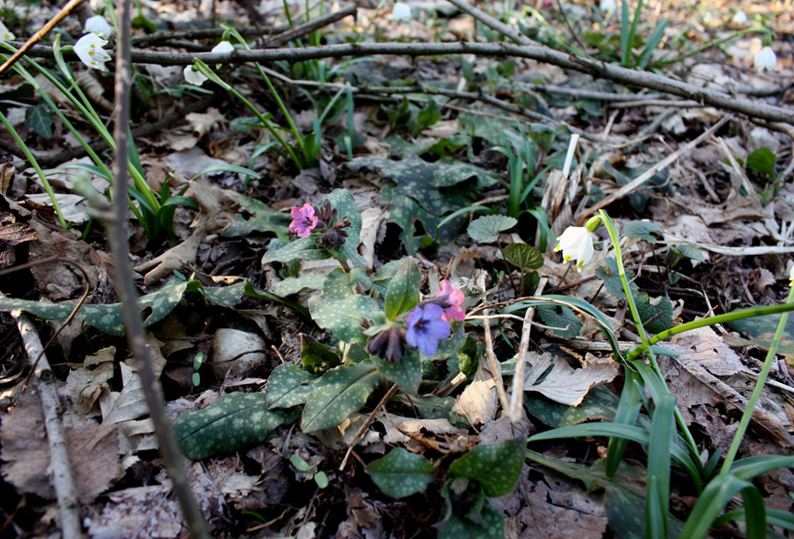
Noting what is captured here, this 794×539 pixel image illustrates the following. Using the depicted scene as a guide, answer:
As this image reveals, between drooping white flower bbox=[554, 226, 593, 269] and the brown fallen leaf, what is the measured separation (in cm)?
149

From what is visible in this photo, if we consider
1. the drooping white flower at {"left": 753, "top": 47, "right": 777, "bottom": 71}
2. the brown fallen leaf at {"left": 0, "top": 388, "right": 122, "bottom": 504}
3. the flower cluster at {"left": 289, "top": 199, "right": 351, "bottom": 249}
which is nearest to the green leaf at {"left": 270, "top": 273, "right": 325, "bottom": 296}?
the flower cluster at {"left": 289, "top": 199, "right": 351, "bottom": 249}

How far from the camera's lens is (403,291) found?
126 cm

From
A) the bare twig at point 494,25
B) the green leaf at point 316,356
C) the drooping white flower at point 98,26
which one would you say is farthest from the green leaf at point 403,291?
the bare twig at point 494,25

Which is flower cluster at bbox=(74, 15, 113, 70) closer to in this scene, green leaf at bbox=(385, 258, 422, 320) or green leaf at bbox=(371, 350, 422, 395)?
green leaf at bbox=(385, 258, 422, 320)

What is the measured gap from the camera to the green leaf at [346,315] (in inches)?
50.1

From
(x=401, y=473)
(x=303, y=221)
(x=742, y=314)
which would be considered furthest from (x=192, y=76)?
(x=742, y=314)

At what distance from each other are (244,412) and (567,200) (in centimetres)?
168

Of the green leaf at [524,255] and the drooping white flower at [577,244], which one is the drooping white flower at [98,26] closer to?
the green leaf at [524,255]

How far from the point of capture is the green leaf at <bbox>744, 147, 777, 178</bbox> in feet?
8.35

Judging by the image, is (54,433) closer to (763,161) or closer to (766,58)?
(763,161)

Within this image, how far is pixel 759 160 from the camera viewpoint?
2.57 metres

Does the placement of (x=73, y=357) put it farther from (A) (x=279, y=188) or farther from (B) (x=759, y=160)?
(B) (x=759, y=160)

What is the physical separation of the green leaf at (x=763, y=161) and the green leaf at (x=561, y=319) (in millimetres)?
1855

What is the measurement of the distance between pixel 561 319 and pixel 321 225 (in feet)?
2.98
